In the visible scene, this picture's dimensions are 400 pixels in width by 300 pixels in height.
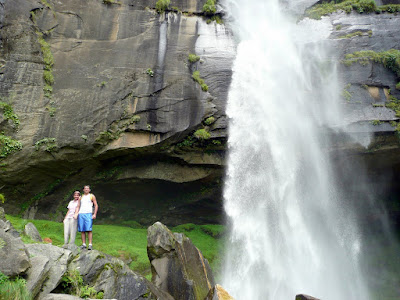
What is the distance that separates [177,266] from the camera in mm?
7582

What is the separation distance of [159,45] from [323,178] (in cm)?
971

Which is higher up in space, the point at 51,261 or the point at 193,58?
the point at 193,58

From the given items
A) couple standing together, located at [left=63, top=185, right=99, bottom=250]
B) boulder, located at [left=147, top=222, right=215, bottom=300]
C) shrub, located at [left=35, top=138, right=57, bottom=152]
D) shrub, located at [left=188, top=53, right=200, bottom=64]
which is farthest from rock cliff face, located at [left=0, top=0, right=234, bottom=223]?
boulder, located at [left=147, top=222, right=215, bottom=300]

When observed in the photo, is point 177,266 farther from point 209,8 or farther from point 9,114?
point 209,8

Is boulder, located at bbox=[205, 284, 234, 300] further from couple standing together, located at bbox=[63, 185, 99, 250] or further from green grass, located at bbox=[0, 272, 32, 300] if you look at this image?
green grass, located at bbox=[0, 272, 32, 300]

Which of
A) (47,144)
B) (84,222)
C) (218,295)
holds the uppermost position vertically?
(47,144)

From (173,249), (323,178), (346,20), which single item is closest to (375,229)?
(323,178)

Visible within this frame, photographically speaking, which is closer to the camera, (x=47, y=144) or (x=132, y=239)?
(x=47, y=144)

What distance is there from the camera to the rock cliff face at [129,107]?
40.1 feet

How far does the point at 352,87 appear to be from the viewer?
14406mm

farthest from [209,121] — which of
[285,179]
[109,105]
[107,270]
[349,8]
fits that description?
[349,8]

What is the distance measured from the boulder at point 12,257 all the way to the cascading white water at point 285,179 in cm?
672

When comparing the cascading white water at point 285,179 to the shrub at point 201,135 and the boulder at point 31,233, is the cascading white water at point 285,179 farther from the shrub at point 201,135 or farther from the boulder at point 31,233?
the boulder at point 31,233

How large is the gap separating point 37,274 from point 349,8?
18882 mm
